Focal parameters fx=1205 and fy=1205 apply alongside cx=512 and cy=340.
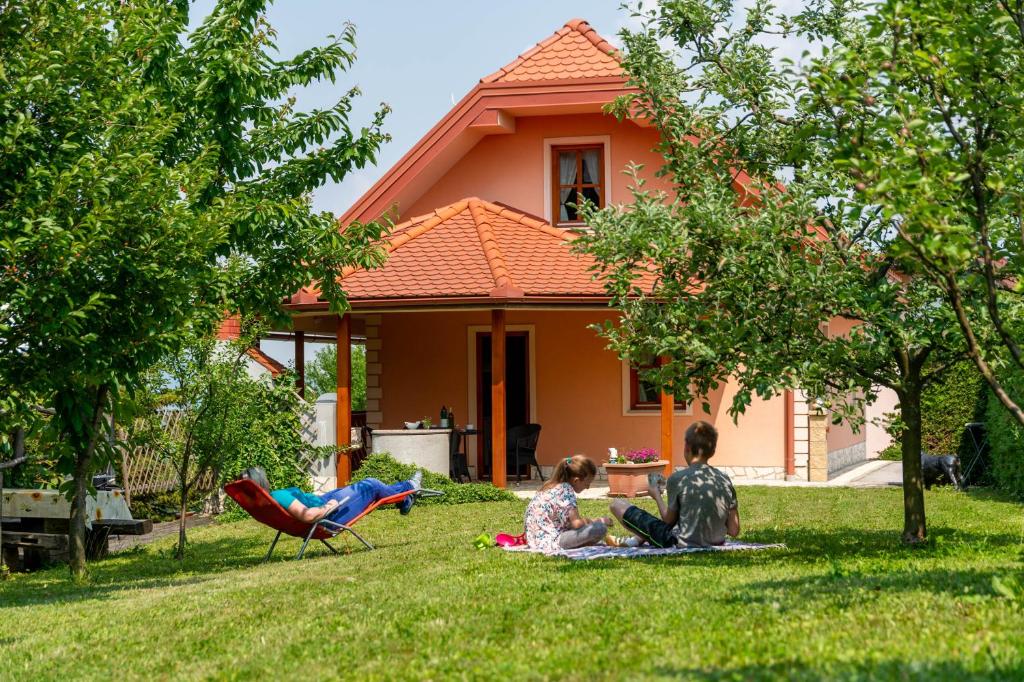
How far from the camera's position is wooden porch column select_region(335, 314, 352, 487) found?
1758 centimetres

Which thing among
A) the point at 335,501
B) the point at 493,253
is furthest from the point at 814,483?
the point at 335,501

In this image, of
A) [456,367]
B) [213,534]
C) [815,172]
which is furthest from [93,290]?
[456,367]

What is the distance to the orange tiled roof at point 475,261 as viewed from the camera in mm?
17656

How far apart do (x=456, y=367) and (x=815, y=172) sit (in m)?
12.9

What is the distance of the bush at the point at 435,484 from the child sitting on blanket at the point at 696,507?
6.91 m

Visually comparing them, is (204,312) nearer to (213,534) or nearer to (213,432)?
(213,432)

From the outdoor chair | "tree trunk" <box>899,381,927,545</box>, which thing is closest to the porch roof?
the outdoor chair

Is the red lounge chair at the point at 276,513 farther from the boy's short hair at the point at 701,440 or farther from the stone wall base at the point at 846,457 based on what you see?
the stone wall base at the point at 846,457

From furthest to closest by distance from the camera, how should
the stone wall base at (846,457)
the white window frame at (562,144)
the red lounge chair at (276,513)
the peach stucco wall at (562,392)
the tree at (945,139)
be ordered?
the stone wall base at (846,457) → the white window frame at (562,144) → the peach stucco wall at (562,392) → the red lounge chair at (276,513) → the tree at (945,139)

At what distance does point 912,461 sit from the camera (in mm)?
9383

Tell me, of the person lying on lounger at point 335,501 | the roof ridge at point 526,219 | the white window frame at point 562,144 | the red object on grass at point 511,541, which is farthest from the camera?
the white window frame at point 562,144

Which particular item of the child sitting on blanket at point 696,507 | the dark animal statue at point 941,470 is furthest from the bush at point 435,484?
the child sitting on blanket at point 696,507

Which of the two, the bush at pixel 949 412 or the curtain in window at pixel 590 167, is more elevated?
the curtain in window at pixel 590 167

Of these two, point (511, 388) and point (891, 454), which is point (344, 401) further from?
point (891, 454)
